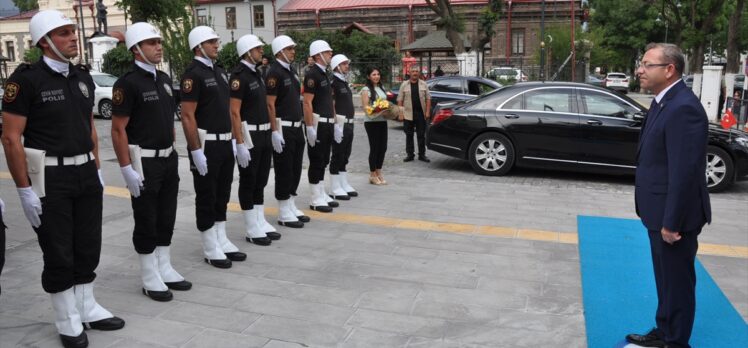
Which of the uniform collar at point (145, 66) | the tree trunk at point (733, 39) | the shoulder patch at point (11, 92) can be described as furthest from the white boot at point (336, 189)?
the tree trunk at point (733, 39)

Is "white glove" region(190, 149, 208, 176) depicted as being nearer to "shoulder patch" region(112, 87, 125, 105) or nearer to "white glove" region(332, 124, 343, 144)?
"shoulder patch" region(112, 87, 125, 105)

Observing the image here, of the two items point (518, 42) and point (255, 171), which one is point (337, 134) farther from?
point (518, 42)

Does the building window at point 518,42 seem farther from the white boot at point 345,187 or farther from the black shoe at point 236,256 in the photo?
the black shoe at point 236,256

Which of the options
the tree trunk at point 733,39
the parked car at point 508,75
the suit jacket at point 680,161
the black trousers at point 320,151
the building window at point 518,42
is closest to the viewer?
the suit jacket at point 680,161

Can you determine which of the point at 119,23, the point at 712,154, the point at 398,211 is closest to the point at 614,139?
the point at 712,154

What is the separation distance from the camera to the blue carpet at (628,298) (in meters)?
4.23

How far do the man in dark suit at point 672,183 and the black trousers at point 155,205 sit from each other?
3253 millimetres

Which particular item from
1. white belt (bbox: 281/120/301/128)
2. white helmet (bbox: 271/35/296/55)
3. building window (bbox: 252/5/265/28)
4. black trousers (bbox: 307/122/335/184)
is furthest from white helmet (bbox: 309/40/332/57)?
building window (bbox: 252/5/265/28)

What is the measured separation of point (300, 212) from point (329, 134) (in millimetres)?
1068

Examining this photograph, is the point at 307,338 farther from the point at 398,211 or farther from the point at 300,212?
the point at 398,211

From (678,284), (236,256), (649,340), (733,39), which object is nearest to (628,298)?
(649,340)

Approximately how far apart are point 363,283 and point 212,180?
5.05 feet

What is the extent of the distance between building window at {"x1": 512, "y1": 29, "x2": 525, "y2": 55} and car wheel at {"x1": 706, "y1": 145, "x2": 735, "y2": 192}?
35.1 meters

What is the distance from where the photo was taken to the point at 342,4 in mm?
47062
